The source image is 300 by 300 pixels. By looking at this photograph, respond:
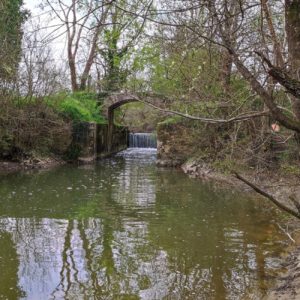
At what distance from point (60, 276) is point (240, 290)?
7.55ft

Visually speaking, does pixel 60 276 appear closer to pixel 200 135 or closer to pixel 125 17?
pixel 125 17

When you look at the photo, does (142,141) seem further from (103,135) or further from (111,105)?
(111,105)

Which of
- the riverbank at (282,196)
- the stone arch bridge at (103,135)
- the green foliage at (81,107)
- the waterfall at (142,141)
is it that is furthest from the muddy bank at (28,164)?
the waterfall at (142,141)

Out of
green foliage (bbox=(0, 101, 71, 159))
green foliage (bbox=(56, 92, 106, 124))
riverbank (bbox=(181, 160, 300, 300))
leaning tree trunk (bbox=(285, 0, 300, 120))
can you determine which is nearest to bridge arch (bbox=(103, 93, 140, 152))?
green foliage (bbox=(56, 92, 106, 124))

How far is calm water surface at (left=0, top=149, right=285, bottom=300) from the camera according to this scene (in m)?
5.61

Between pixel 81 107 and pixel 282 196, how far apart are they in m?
13.1

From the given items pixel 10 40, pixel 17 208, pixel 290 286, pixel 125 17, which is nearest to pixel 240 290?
pixel 290 286

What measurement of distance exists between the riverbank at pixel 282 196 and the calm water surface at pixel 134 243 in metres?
0.21

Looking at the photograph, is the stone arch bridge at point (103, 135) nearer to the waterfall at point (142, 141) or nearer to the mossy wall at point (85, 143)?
the mossy wall at point (85, 143)

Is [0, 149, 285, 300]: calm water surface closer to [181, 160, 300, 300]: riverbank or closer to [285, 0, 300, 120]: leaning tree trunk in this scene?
[181, 160, 300, 300]: riverbank

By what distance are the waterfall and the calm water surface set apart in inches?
696

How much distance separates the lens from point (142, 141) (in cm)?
3200

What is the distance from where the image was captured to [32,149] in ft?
62.6

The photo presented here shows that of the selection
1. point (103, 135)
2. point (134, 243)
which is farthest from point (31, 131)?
point (134, 243)
